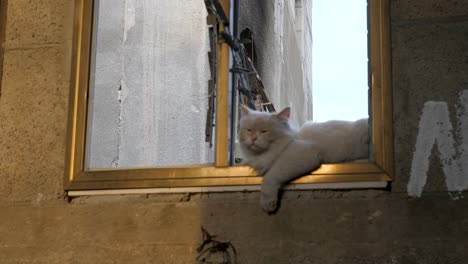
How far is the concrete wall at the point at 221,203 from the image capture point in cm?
215

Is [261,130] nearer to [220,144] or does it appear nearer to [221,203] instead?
[220,144]

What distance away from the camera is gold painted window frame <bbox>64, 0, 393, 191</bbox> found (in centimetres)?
222

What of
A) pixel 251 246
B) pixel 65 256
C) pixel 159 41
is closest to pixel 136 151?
pixel 159 41

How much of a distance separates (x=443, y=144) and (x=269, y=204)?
2.15 feet

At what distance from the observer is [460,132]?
2174 millimetres

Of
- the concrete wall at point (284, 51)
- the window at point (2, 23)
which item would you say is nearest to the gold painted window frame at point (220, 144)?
the window at point (2, 23)

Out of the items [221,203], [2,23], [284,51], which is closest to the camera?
[221,203]

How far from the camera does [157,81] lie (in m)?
3.50

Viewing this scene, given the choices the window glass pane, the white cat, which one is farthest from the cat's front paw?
the window glass pane

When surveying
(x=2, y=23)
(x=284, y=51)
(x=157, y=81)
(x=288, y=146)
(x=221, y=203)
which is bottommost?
(x=221, y=203)

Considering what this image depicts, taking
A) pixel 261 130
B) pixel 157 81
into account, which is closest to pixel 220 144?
pixel 261 130

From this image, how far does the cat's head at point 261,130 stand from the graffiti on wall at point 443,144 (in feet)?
1.73

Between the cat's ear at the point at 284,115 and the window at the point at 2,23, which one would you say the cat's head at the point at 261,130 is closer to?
the cat's ear at the point at 284,115

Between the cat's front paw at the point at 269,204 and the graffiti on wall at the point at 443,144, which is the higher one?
the graffiti on wall at the point at 443,144
